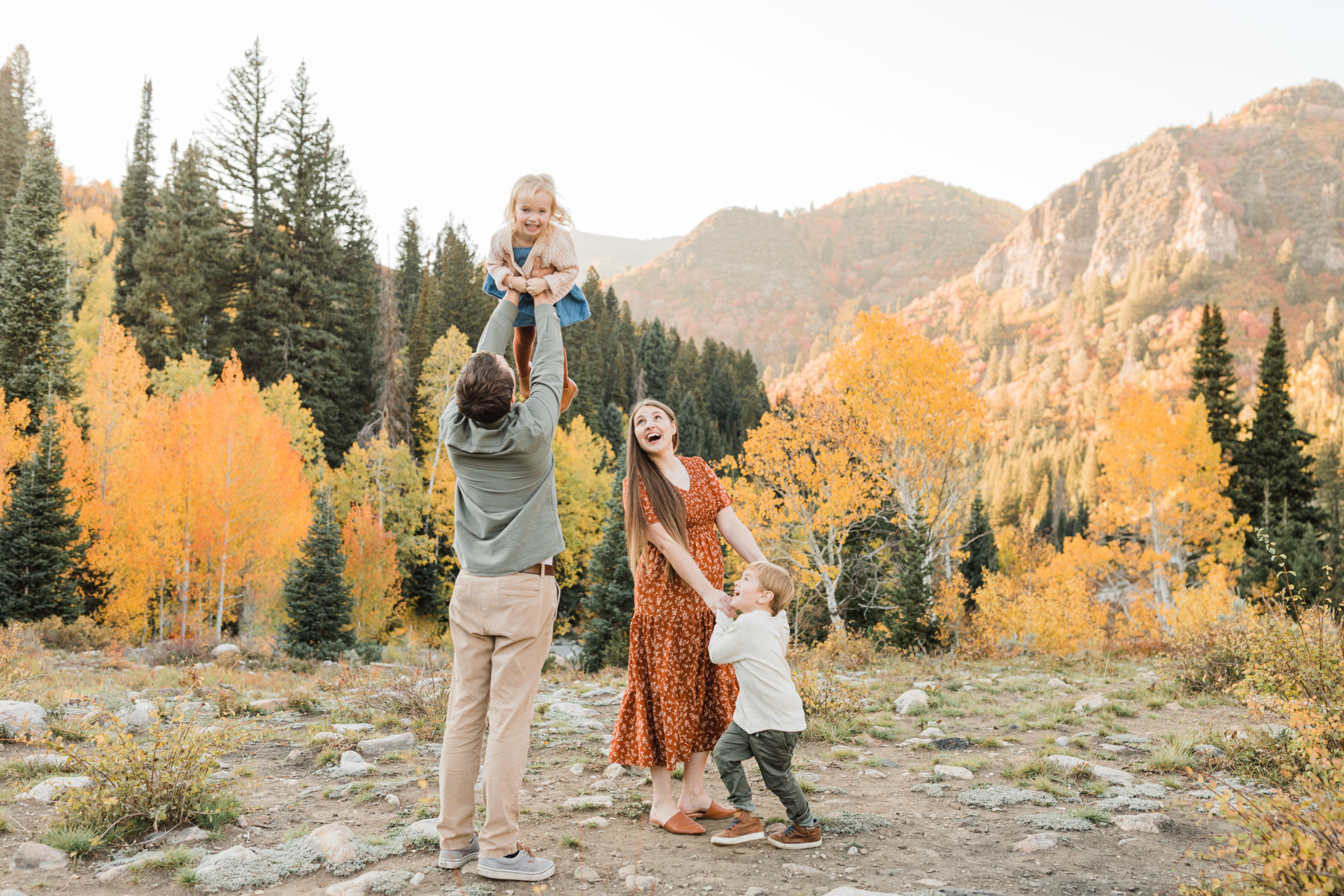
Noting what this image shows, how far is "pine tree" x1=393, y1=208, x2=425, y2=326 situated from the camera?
50469 mm

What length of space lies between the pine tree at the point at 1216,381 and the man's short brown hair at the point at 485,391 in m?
36.5

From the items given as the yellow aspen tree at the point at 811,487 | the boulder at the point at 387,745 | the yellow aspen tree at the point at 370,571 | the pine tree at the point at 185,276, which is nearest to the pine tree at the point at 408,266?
the pine tree at the point at 185,276

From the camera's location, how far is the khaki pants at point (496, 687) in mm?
3219

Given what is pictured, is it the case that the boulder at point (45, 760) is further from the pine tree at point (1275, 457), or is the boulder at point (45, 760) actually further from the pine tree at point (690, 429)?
the pine tree at point (690, 429)

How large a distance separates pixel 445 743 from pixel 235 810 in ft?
5.83

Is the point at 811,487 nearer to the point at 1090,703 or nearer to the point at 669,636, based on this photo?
the point at 1090,703

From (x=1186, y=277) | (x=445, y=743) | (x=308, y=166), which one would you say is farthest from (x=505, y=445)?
(x=1186, y=277)

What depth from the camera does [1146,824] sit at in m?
3.97

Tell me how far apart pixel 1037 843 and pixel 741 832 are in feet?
4.88

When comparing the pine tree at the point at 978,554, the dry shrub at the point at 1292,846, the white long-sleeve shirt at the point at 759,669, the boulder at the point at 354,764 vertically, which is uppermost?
the white long-sleeve shirt at the point at 759,669

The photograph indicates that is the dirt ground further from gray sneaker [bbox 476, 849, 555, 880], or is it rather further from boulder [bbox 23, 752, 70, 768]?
boulder [bbox 23, 752, 70, 768]

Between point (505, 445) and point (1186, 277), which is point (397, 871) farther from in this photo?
point (1186, 277)

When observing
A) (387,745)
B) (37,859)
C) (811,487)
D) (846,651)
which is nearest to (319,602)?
(811,487)

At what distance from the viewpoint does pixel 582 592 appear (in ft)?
118
